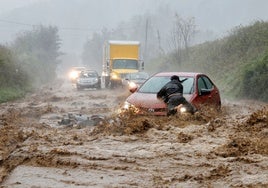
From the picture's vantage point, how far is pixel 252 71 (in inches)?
984

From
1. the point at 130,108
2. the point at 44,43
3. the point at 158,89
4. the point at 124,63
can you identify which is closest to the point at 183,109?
the point at 130,108

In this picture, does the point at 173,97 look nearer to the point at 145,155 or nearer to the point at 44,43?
the point at 145,155

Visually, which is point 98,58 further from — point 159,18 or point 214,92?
point 214,92

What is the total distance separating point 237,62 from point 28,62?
2284 cm

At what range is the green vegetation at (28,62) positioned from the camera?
3114 cm

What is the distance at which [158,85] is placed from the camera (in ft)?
41.6

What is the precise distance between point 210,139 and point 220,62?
1221 inches

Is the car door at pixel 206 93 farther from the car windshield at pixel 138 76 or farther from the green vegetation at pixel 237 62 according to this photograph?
the car windshield at pixel 138 76

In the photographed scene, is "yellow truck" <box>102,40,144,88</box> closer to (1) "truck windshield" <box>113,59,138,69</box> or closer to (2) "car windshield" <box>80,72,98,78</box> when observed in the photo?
(1) "truck windshield" <box>113,59,138,69</box>

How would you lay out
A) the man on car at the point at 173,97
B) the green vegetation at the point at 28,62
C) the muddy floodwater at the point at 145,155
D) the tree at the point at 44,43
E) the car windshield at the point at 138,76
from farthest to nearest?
1. the tree at the point at 44,43
2. the green vegetation at the point at 28,62
3. the car windshield at the point at 138,76
4. the man on car at the point at 173,97
5. the muddy floodwater at the point at 145,155

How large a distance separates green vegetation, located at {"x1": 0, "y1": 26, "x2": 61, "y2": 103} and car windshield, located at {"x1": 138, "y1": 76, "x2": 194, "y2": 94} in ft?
42.4

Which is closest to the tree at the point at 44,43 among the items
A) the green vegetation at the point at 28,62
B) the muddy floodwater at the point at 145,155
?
the green vegetation at the point at 28,62

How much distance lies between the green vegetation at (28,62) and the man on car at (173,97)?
569 inches

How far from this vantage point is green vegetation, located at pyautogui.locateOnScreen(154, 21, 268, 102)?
79.7 ft
